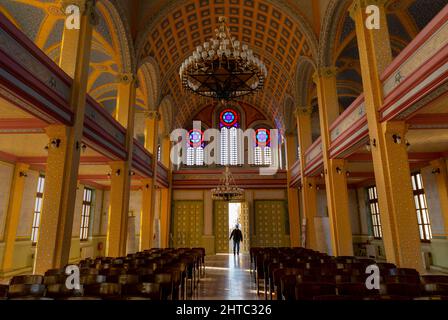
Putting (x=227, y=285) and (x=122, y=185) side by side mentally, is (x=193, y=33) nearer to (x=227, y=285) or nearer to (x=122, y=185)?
(x=122, y=185)

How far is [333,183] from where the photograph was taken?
32.8 ft

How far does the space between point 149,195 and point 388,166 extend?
10780 mm

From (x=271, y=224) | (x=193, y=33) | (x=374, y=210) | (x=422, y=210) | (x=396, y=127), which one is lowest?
(x=271, y=224)

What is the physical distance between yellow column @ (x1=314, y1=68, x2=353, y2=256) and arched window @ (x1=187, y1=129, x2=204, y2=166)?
11114mm

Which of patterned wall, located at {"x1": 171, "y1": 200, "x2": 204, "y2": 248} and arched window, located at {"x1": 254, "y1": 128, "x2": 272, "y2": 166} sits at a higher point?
arched window, located at {"x1": 254, "y1": 128, "x2": 272, "y2": 166}

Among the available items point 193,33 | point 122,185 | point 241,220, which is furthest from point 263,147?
point 122,185

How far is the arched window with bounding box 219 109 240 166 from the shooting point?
20.5 metres

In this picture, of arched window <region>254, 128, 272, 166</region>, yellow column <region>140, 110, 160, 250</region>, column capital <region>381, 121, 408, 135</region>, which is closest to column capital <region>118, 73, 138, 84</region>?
yellow column <region>140, 110, 160, 250</region>

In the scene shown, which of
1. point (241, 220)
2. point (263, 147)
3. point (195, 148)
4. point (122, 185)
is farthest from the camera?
point (263, 147)

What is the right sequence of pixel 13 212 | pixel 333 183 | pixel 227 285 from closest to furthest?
pixel 227 285, pixel 333 183, pixel 13 212

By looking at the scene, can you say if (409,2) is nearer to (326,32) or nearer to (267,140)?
(326,32)

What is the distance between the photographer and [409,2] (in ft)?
33.0

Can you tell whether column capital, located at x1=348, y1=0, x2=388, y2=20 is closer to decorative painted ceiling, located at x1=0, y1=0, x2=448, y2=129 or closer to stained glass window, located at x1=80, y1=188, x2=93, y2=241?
decorative painted ceiling, located at x1=0, y1=0, x2=448, y2=129

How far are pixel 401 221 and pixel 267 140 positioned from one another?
15.1 metres
